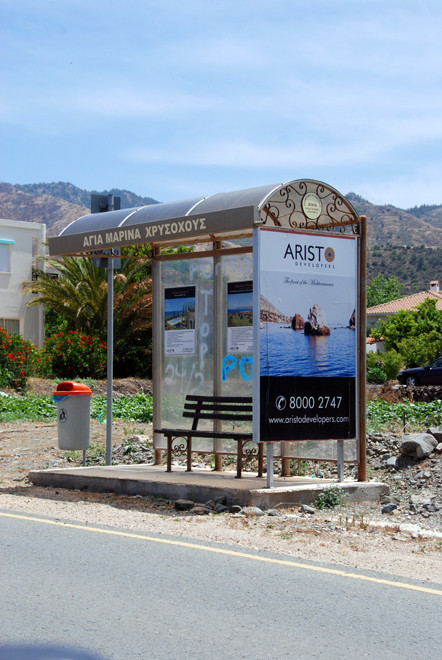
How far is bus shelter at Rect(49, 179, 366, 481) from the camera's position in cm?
1020

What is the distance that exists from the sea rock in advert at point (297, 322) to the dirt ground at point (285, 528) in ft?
6.62

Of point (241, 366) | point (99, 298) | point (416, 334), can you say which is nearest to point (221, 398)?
point (241, 366)

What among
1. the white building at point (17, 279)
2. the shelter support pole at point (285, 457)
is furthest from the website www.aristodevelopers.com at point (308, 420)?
the white building at point (17, 279)

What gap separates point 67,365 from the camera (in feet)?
107

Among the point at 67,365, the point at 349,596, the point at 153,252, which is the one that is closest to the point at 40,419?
the point at 153,252

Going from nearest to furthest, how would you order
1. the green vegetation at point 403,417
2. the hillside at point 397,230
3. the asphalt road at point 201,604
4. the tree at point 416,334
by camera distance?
the asphalt road at point 201,604, the green vegetation at point 403,417, the tree at point 416,334, the hillside at point 397,230

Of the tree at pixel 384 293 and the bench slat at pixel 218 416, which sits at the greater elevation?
the tree at pixel 384 293

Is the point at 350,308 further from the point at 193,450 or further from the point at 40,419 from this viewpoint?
the point at 40,419

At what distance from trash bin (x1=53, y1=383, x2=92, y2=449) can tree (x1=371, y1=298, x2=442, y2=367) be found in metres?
39.5

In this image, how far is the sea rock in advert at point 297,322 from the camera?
1041 centimetres

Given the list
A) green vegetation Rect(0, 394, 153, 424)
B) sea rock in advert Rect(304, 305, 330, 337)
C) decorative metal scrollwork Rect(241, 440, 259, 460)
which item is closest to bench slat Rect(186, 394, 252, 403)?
decorative metal scrollwork Rect(241, 440, 259, 460)

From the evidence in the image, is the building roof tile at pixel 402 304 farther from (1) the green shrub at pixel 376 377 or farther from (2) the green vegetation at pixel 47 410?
(2) the green vegetation at pixel 47 410

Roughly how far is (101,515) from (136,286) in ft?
80.4

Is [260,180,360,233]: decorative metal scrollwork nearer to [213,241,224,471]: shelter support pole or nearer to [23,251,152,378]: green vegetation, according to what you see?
[213,241,224,471]: shelter support pole
